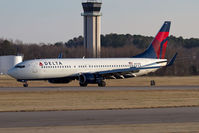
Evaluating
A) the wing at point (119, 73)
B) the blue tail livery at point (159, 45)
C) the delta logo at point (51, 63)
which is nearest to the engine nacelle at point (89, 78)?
the wing at point (119, 73)

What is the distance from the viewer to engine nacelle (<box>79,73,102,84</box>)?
55531 mm

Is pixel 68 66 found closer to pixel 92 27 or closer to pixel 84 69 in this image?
pixel 84 69

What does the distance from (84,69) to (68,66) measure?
222 centimetres

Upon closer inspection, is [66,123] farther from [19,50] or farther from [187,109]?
[19,50]

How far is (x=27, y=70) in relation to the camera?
54.2 metres

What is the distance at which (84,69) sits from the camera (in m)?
57.6

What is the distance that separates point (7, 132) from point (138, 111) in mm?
9802

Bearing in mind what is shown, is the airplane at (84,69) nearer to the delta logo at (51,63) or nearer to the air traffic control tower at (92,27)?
the delta logo at (51,63)

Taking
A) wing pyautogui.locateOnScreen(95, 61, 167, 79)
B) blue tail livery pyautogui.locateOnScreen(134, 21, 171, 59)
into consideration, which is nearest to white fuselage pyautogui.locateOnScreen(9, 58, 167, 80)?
wing pyautogui.locateOnScreen(95, 61, 167, 79)

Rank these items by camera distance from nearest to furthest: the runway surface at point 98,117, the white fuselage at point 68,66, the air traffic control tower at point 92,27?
the runway surface at point 98,117 < the white fuselage at point 68,66 < the air traffic control tower at point 92,27

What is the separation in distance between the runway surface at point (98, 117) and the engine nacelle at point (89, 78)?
27.3 meters

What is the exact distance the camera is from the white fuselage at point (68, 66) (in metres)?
54.3

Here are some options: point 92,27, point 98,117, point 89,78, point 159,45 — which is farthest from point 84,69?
point 92,27

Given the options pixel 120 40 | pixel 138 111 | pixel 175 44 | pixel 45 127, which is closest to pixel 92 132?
pixel 45 127
